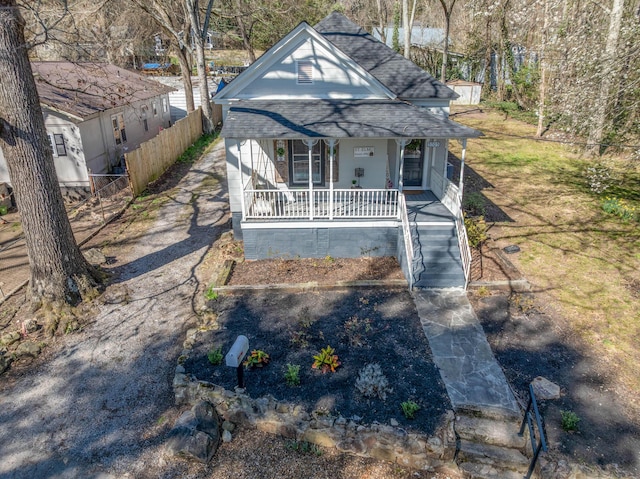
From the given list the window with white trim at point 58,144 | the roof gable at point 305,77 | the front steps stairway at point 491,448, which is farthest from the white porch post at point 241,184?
the window with white trim at point 58,144

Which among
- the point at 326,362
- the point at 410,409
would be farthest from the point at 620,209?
the point at 326,362

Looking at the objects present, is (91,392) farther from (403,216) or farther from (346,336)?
(403,216)

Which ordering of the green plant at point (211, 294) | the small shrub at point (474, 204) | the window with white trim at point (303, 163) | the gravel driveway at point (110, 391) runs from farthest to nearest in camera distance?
1. the small shrub at point (474, 204)
2. the window with white trim at point (303, 163)
3. the green plant at point (211, 294)
4. the gravel driveway at point (110, 391)

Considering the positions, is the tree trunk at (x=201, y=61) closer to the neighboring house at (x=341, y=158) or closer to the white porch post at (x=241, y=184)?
the neighboring house at (x=341, y=158)

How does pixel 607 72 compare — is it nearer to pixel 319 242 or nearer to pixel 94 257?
pixel 319 242

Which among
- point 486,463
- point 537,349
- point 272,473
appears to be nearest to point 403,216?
point 537,349
